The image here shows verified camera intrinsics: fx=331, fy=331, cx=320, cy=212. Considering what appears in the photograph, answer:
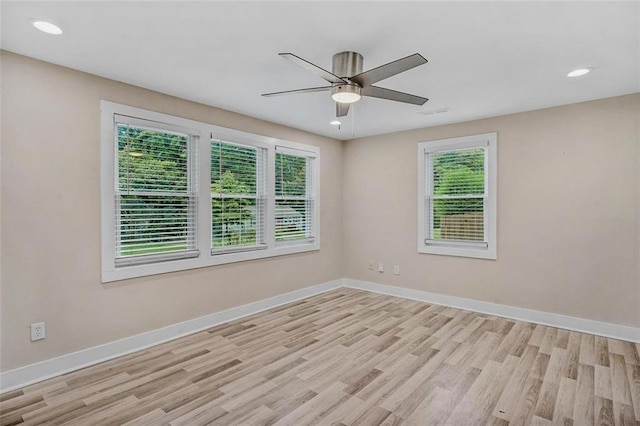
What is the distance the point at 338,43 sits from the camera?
234 centimetres

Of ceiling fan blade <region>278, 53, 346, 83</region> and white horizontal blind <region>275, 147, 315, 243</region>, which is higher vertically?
ceiling fan blade <region>278, 53, 346, 83</region>

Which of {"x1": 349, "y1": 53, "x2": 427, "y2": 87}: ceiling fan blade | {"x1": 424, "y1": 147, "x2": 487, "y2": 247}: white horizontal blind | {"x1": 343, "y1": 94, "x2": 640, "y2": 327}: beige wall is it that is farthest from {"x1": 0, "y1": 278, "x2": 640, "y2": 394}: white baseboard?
{"x1": 349, "y1": 53, "x2": 427, "y2": 87}: ceiling fan blade

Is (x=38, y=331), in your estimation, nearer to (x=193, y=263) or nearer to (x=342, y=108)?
(x=193, y=263)

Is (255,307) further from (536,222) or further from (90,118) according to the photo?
(536,222)

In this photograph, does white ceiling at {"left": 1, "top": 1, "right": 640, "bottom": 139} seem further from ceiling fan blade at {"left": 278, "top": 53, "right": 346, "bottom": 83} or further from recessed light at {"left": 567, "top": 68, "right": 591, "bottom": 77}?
ceiling fan blade at {"left": 278, "top": 53, "right": 346, "bottom": 83}

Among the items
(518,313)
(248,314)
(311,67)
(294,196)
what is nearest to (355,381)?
(248,314)

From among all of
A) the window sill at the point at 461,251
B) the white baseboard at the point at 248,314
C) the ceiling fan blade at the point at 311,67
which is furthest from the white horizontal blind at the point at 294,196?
the ceiling fan blade at the point at 311,67

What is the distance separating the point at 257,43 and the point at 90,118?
170cm

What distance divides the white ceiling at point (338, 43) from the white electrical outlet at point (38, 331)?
211 centimetres

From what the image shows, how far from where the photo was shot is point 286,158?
484 cm

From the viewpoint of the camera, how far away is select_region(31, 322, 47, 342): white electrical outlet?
261cm

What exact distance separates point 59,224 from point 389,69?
286cm

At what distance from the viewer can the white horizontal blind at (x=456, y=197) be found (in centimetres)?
443

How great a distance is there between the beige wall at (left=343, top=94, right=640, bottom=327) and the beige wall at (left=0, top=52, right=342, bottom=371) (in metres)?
3.52
